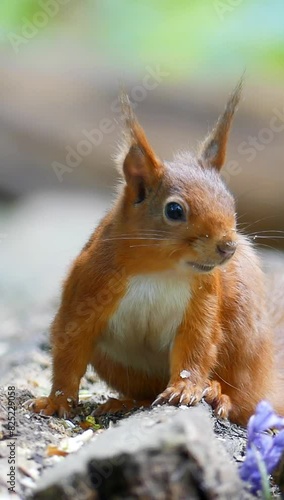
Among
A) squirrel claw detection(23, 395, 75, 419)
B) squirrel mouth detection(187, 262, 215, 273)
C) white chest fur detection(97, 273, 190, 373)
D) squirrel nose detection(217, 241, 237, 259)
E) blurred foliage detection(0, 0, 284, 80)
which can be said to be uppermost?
blurred foliage detection(0, 0, 284, 80)

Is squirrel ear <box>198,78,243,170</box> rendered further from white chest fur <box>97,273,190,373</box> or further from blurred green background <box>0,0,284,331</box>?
blurred green background <box>0,0,284,331</box>

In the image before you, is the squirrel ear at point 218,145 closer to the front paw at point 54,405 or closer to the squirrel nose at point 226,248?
the squirrel nose at point 226,248

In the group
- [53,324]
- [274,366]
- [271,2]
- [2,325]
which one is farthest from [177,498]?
[271,2]

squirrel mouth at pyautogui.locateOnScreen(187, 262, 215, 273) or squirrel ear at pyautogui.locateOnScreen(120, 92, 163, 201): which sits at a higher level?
squirrel ear at pyautogui.locateOnScreen(120, 92, 163, 201)

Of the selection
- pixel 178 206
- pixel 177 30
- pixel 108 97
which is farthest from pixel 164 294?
pixel 177 30

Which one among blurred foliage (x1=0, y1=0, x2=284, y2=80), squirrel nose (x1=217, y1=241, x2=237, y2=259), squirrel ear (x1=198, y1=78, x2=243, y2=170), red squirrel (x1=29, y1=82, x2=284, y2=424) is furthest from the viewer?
blurred foliage (x1=0, y1=0, x2=284, y2=80)

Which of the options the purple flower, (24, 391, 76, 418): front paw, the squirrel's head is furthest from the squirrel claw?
the purple flower

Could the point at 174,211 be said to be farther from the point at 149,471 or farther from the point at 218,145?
the point at 149,471

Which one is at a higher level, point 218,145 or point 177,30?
point 177,30

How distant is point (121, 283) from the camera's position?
136 inches

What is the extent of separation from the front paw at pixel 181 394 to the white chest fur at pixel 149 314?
0.22 metres

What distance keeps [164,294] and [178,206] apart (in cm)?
36

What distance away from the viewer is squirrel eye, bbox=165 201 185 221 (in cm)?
333

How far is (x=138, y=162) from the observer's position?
3.52m
